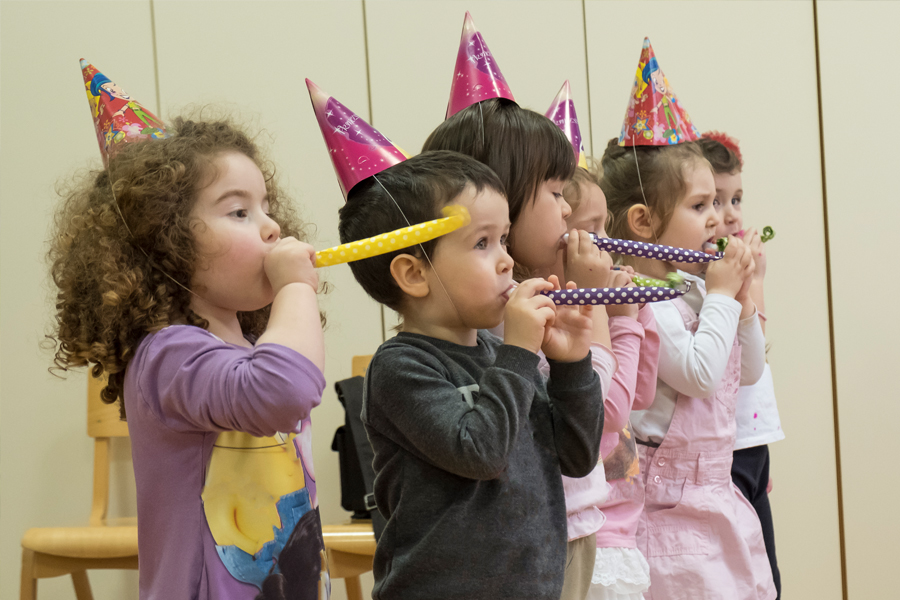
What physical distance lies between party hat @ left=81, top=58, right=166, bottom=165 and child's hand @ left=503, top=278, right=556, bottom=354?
55cm

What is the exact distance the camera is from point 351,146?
955mm

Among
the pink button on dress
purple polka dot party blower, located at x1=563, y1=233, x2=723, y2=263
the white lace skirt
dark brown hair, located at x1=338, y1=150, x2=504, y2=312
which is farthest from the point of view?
the pink button on dress

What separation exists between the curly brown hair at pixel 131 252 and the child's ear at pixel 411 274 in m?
0.26

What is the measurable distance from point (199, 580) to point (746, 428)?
107 centimetres

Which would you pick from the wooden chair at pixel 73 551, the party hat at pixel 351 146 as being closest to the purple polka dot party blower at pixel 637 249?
the party hat at pixel 351 146

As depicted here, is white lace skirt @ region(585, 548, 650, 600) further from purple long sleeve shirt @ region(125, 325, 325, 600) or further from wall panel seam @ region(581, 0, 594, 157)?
wall panel seam @ region(581, 0, 594, 157)

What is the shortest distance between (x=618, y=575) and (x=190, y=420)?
569 millimetres

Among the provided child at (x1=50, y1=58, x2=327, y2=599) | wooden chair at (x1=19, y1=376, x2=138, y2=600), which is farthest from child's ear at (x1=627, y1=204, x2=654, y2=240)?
wooden chair at (x1=19, y1=376, x2=138, y2=600)

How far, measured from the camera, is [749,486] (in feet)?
4.83

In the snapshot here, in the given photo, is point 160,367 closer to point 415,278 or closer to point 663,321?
point 415,278

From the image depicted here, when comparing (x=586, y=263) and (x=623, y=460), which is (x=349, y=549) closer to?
(x=623, y=460)

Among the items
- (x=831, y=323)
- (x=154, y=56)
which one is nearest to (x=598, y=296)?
(x=831, y=323)

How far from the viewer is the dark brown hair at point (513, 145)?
1.02m

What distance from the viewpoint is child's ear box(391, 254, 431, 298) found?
86cm
